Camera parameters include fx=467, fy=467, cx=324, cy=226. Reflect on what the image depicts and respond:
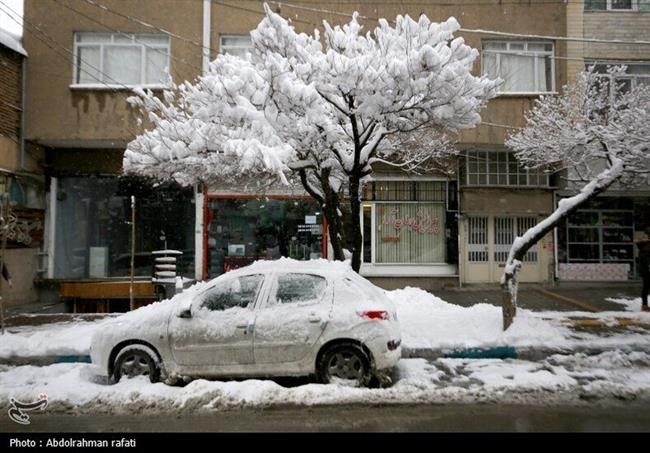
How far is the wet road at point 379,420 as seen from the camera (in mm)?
4578

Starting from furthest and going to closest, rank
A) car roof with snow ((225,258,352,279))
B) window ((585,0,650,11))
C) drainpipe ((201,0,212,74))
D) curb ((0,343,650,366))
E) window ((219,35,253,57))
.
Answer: window ((585,0,650,11))
window ((219,35,253,57))
drainpipe ((201,0,212,74))
curb ((0,343,650,366))
car roof with snow ((225,258,352,279))

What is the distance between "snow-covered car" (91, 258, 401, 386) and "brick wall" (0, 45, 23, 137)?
9.25 m

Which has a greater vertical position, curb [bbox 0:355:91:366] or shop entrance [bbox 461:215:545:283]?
shop entrance [bbox 461:215:545:283]

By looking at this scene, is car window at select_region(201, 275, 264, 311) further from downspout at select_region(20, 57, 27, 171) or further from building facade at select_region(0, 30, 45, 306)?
downspout at select_region(20, 57, 27, 171)

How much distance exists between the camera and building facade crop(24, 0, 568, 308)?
509 inches

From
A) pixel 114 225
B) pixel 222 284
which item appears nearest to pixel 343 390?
pixel 222 284

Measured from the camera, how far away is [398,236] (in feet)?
46.4

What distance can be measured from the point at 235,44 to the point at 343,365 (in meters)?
10.9

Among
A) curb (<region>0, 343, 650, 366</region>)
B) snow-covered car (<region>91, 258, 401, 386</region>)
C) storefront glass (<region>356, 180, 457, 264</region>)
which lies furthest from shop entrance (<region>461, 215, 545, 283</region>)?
snow-covered car (<region>91, 258, 401, 386</region>)

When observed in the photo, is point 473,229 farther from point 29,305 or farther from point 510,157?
point 29,305

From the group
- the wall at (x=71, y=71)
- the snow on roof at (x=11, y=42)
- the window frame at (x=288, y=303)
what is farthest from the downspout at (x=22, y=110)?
the window frame at (x=288, y=303)

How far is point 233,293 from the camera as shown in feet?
19.5

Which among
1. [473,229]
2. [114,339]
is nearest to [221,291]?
[114,339]

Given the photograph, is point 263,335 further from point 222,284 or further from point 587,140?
point 587,140
